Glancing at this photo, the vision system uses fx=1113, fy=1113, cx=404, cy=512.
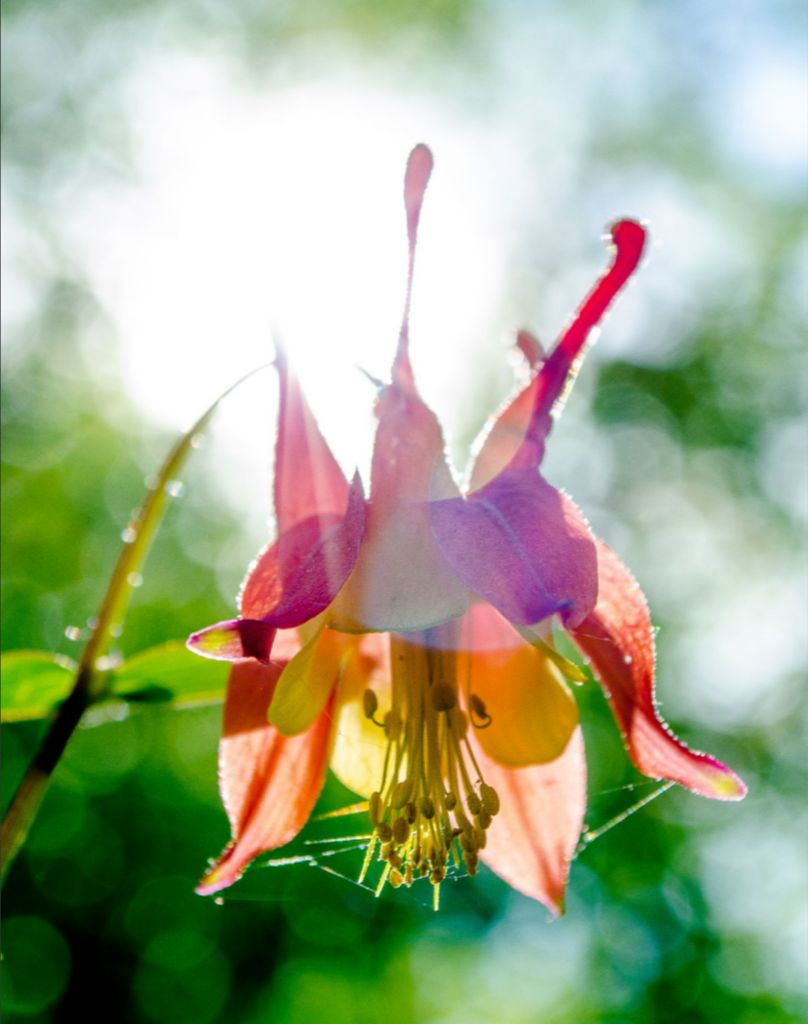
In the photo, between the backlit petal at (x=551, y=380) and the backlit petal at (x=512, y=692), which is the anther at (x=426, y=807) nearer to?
the backlit petal at (x=512, y=692)

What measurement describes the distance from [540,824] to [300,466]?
0.66m

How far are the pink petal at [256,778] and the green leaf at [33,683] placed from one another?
1.10 feet

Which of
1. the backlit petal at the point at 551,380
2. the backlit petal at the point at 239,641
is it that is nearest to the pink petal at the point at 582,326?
the backlit petal at the point at 551,380

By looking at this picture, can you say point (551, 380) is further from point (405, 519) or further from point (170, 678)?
point (170, 678)

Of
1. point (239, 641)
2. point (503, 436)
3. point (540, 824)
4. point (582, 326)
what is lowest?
point (540, 824)

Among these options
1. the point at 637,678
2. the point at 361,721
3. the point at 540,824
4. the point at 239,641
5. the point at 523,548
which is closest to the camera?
the point at 239,641

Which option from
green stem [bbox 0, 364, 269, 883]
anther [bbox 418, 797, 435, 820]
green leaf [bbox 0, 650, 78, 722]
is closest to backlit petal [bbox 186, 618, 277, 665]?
green stem [bbox 0, 364, 269, 883]

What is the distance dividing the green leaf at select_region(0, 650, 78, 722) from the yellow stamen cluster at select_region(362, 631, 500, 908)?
50cm

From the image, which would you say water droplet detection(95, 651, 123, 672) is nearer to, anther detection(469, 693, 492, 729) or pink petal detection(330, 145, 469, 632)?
pink petal detection(330, 145, 469, 632)

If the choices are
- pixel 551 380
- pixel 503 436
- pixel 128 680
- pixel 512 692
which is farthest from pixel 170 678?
pixel 551 380

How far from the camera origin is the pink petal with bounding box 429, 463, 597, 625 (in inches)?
51.2

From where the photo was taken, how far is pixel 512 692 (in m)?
1.80

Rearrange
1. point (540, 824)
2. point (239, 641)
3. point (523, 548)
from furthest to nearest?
point (540, 824) → point (523, 548) → point (239, 641)

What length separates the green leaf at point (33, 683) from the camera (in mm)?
1739
